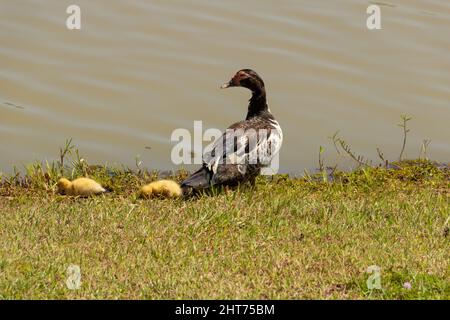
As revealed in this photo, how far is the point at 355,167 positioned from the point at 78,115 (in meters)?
3.09

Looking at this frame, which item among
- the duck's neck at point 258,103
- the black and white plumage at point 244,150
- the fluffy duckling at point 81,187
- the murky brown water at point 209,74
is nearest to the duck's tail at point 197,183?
the black and white plumage at point 244,150

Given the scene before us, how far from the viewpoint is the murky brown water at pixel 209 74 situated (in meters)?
11.3

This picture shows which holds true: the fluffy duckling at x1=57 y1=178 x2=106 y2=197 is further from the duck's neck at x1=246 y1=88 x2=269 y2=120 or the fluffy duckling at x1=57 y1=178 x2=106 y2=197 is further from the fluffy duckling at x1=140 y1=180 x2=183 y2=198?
the duck's neck at x1=246 y1=88 x2=269 y2=120

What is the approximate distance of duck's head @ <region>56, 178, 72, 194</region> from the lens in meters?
9.47

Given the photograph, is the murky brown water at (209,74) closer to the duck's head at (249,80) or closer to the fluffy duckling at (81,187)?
the duck's head at (249,80)

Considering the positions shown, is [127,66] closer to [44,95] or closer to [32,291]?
[44,95]

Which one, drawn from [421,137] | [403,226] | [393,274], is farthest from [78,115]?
[393,274]

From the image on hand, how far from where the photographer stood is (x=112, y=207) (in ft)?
28.9

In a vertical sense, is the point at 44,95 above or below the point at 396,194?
above

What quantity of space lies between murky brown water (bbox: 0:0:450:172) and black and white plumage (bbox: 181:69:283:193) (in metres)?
0.86

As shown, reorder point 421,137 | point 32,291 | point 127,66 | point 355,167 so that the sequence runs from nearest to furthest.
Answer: point 32,291 → point 355,167 → point 421,137 → point 127,66

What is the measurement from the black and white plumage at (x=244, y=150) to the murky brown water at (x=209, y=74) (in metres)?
0.86

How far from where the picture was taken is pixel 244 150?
952 centimetres

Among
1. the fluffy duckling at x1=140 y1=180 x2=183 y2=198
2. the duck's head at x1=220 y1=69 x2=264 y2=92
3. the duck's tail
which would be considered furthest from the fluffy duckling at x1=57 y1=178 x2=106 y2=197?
the duck's head at x1=220 y1=69 x2=264 y2=92
